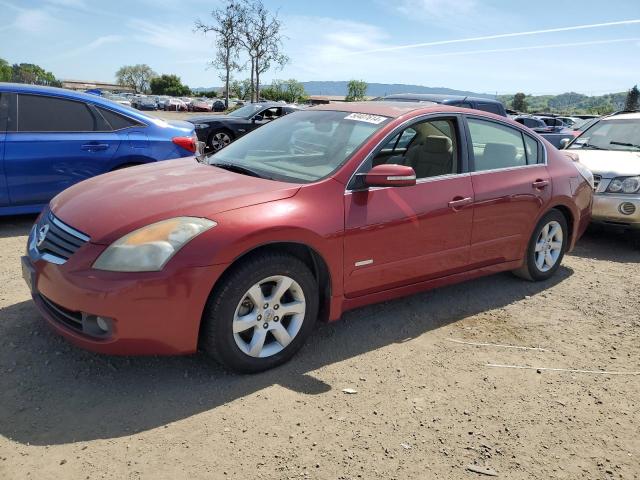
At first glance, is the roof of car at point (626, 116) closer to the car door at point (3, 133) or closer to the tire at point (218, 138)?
the car door at point (3, 133)

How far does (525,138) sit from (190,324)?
334 centimetres

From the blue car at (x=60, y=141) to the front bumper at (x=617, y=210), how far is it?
491 centimetres

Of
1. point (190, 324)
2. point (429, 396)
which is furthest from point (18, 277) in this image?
point (429, 396)

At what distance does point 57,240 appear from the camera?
9.73 ft

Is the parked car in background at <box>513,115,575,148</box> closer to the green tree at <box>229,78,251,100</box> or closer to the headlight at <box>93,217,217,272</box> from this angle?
the headlight at <box>93,217,217,272</box>

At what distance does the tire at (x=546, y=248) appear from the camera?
4668 millimetres

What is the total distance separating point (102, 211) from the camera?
3.00m

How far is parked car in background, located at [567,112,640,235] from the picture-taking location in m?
6.12

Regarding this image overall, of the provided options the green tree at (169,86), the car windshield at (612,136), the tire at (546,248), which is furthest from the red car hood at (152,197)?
the green tree at (169,86)

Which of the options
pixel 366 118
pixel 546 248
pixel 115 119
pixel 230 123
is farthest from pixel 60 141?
pixel 230 123

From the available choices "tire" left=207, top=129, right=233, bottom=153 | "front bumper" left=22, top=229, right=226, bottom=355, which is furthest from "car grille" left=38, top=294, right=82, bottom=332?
"tire" left=207, top=129, right=233, bottom=153

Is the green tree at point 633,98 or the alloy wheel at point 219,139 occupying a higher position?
the green tree at point 633,98

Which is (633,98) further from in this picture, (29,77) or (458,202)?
(29,77)

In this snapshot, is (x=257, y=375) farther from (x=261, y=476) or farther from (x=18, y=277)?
(x=18, y=277)
